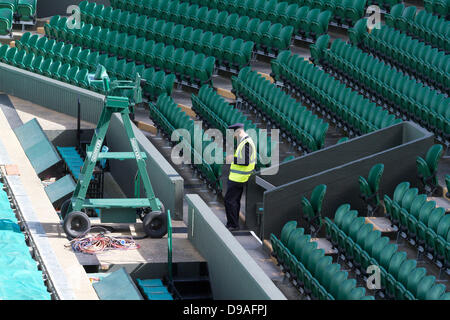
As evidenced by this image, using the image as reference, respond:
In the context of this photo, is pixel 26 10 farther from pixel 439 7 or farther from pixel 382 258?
pixel 382 258

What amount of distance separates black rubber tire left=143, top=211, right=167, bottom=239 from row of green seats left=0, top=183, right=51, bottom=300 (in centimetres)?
113

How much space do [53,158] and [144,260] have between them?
3.29 metres

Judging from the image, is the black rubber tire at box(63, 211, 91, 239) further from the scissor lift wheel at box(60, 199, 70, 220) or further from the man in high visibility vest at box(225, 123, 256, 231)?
the man in high visibility vest at box(225, 123, 256, 231)

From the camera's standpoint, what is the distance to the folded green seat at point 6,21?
15865 millimetres

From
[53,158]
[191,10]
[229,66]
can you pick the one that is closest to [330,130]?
[229,66]

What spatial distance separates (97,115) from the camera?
40.0ft

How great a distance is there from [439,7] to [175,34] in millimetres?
3856

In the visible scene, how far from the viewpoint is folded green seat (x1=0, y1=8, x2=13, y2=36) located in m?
15.9

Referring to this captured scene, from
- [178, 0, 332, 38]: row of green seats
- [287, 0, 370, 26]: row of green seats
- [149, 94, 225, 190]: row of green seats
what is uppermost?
[287, 0, 370, 26]: row of green seats

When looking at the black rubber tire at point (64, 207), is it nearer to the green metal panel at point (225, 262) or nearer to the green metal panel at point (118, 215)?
the green metal panel at point (118, 215)

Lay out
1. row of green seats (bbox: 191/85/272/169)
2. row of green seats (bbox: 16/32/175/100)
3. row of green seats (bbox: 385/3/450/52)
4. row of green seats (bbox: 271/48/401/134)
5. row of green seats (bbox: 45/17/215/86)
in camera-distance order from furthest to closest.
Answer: row of green seats (bbox: 45/17/215/86), row of green seats (bbox: 16/32/175/100), row of green seats (bbox: 385/3/450/52), row of green seats (bbox: 271/48/401/134), row of green seats (bbox: 191/85/272/169)

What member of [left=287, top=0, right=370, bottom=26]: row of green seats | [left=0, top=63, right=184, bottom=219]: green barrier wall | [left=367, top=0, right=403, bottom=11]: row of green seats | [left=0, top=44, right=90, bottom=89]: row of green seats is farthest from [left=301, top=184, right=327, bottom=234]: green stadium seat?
[left=367, top=0, right=403, bottom=11]: row of green seats

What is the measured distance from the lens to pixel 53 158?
11.0 meters

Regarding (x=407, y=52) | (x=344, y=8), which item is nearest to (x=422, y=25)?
(x=407, y=52)
